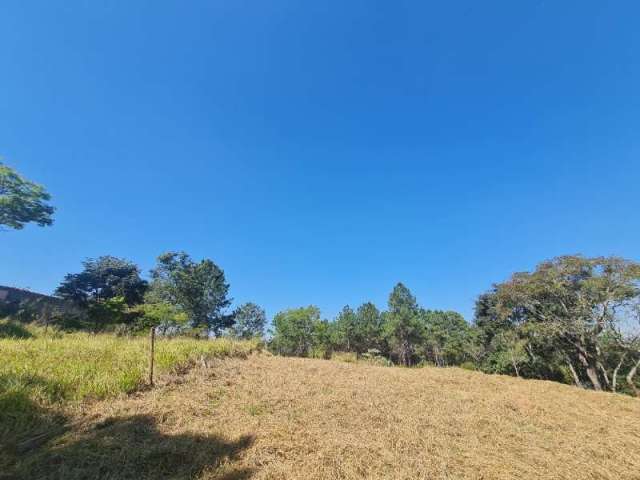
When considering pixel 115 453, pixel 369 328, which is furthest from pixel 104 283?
pixel 369 328

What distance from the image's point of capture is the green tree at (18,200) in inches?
576

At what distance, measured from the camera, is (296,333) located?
34438 millimetres

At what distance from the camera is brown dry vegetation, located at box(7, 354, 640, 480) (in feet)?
10.1

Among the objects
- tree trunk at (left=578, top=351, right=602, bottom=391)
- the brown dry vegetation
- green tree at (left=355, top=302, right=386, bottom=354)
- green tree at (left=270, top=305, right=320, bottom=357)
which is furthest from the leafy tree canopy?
tree trunk at (left=578, top=351, right=602, bottom=391)

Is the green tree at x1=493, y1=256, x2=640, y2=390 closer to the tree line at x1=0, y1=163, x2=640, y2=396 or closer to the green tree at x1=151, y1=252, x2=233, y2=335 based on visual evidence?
the tree line at x1=0, y1=163, x2=640, y2=396

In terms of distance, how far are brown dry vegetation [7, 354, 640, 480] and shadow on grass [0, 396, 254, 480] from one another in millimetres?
13

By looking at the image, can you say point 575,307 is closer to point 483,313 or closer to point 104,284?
point 483,313

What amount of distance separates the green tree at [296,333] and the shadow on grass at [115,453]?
3208 centimetres

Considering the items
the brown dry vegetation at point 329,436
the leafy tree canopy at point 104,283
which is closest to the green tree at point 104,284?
the leafy tree canopy at point 104,283

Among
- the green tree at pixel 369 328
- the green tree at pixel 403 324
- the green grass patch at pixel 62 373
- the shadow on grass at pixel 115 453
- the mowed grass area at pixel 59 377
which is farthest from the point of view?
the green tree at pixel 369 328

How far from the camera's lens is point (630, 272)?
13539 millimetres

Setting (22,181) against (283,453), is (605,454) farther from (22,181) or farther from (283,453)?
(22,181)

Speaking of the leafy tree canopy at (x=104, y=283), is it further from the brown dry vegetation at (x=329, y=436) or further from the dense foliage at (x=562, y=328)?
the dense foliage at (x=562, y=328)

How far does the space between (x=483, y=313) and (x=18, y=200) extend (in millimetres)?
32406
